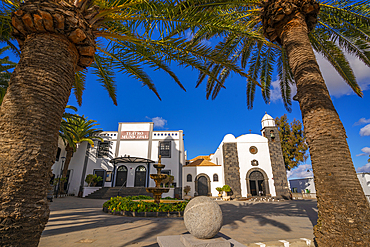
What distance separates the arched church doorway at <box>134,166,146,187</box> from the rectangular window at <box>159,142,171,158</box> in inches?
119

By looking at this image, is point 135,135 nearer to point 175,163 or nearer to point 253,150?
point 175,163

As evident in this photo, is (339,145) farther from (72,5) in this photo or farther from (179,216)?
(179,216)

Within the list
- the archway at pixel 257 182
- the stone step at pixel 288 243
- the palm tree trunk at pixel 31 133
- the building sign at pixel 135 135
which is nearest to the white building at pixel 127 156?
the building sign at pixel 135 135

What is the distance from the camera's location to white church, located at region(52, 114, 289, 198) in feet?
76.1

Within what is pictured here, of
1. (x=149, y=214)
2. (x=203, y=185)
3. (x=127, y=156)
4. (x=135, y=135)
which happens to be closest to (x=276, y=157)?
(x=203, y=185)

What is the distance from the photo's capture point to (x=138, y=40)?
424 cm

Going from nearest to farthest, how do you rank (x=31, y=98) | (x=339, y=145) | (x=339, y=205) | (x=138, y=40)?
(x=31, y=98) < (x=339, y=205) < (x=339, y=145) < (x=138, y=40)

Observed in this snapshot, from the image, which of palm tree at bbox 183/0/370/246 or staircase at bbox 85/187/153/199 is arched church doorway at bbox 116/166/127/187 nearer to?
staircase at bbox 85/187/153/199

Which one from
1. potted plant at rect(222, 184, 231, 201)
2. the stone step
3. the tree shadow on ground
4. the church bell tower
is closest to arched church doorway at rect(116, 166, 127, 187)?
potted plant at rect(222, 184, 231, 201)

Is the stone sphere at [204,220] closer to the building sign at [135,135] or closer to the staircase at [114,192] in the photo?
the staircase at [114,192]

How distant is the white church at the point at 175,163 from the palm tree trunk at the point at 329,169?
20106mm

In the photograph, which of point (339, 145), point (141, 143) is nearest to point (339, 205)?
point (339, 145)

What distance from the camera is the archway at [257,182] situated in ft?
76.0

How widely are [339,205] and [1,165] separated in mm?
5182
